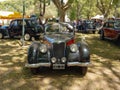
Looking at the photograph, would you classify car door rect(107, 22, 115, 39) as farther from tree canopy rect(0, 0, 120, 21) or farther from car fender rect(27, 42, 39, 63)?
car fender rect(27, 42, 39, 63)

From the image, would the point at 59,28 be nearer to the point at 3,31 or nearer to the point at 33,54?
the point at 33,54

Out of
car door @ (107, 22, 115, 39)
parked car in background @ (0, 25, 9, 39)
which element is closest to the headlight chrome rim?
car door @ (107, 22, 115, 39)

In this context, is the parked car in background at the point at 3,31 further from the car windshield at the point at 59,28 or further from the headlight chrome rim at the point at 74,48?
the headlight chrome rim at the point at 74,48

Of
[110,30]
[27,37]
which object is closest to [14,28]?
[27,37]

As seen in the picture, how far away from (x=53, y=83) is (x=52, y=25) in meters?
3.08

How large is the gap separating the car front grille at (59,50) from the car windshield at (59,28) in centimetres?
149

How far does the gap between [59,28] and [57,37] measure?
3.17ft

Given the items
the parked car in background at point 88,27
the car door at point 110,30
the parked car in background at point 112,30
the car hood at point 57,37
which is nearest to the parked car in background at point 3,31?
the parked car in background at point 112,30

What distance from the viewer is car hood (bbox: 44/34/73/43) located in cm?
924

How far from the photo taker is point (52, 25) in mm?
10672

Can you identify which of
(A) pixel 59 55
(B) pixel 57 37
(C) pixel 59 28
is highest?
(C) pixel 59 28

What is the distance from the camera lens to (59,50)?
9.03 m

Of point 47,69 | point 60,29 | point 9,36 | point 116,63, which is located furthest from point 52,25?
point 9,36

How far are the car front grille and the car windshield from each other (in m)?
1.49
